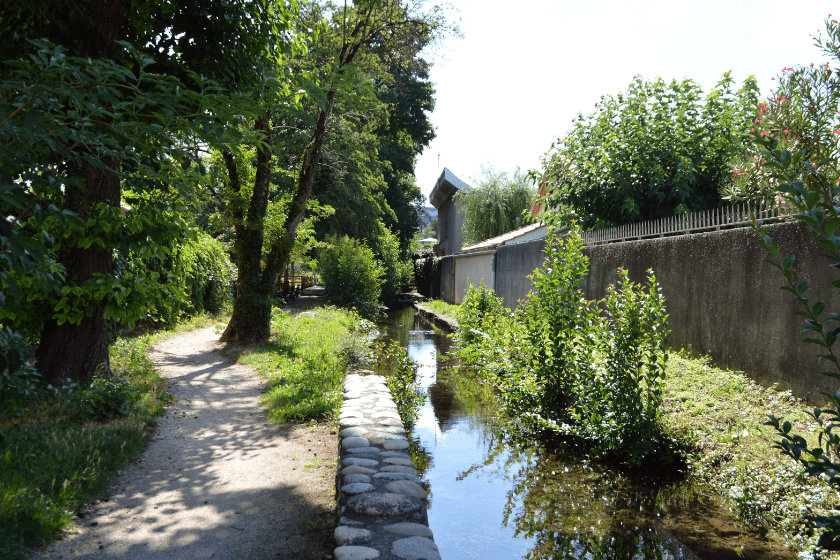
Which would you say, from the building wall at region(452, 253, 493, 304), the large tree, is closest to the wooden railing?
the large tree

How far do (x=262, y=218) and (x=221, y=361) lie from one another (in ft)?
9.85

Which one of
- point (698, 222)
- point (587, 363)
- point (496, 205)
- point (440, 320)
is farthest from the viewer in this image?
point (496, 205)

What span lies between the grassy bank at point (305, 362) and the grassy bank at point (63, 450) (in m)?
1.51

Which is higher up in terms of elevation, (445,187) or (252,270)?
(445,187)

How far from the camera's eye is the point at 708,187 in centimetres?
982

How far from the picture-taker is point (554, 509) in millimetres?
4672

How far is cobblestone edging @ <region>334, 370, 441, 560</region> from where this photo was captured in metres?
2.97

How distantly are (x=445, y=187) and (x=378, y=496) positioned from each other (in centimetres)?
3187

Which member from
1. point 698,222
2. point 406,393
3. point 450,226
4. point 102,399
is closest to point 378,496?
point 406,393

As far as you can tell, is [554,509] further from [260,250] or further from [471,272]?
[471,272]

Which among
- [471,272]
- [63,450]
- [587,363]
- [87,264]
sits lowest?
[63,450]

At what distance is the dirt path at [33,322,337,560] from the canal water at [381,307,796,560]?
3.58 feet

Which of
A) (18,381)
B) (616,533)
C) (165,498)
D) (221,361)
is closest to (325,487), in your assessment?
(165,498)

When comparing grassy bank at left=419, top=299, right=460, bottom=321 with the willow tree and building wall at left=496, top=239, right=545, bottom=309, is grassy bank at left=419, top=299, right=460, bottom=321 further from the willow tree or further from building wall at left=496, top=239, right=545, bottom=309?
the willow tree
